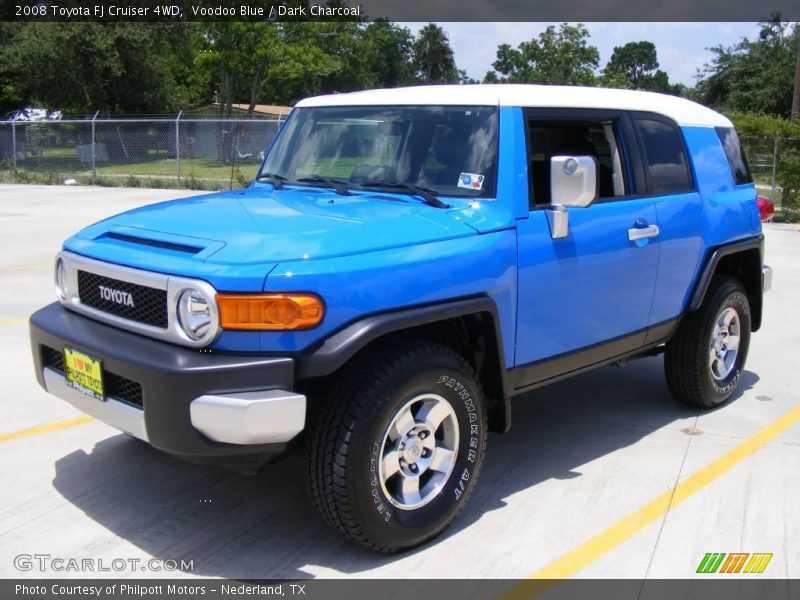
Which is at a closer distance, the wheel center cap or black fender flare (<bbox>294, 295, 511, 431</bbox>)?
black fender flare (<bbox>294, 295, 511, 431</bbox>)

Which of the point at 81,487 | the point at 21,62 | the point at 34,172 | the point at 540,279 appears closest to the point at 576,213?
the point at 540,279

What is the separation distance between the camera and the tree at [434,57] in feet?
363

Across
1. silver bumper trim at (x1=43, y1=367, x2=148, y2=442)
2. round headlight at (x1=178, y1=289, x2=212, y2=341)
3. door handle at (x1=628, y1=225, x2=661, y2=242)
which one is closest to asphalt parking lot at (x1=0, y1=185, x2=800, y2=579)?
silver bumper trim at (x1=43, y1=367, x2=148, y2=442)

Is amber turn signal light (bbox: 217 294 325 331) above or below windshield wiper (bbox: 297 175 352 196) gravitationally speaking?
below

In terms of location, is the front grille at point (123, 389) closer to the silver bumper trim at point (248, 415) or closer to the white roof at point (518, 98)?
the silver bumper trim at point (248, 415)

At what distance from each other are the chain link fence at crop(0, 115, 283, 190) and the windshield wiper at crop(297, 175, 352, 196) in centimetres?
1939

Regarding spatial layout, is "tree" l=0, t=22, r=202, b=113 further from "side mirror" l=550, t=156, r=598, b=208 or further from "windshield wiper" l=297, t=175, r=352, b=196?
"side mirror" l=550, t=156, r=598, b=208

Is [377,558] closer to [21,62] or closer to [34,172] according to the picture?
[34,172]

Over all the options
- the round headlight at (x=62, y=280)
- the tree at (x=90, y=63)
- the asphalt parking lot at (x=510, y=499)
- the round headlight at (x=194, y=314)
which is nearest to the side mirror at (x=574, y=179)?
the asphalt parking lot at (x=510, y=499)

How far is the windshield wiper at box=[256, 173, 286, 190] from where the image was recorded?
15.7ft

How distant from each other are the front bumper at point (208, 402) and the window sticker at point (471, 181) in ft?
4.64

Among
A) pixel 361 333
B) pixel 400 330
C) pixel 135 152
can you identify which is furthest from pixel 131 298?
pixel 135 152
